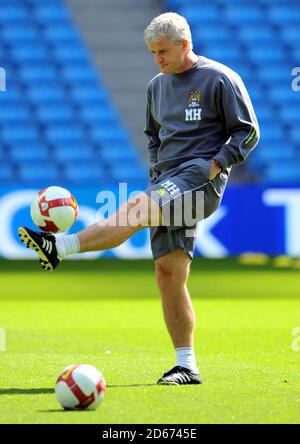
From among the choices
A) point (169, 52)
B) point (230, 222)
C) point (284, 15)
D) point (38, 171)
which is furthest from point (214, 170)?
point (284, 15)

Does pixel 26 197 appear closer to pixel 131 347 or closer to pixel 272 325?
pixel 272 325

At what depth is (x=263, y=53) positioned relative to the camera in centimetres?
2252

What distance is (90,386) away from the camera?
5695mm

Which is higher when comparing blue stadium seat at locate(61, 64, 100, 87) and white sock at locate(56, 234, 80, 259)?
blue stadium seat at locate(61, 64, 100, 87)

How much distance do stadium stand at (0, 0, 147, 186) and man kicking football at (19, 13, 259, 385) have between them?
1138 centimetres

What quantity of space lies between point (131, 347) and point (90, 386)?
276 centimetres

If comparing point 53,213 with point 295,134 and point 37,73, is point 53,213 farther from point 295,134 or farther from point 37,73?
point 295,134

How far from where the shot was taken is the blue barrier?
16.8 m

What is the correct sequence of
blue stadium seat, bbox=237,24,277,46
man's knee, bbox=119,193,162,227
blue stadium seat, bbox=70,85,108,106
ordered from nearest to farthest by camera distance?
man's knee, bbox=119,193,162,227, blue stadium seat, bbox=70,85,108,106, blue stadium seat, bbox=237,24,277,46

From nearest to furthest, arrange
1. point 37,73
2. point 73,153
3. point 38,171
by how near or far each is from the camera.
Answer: point 38,171
point 73,153
point 37,73

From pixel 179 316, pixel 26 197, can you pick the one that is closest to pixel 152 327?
pixel 179 316

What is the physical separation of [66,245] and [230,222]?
11539mm

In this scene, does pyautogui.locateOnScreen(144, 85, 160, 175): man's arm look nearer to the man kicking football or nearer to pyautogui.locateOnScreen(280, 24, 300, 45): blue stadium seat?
the man kicking football

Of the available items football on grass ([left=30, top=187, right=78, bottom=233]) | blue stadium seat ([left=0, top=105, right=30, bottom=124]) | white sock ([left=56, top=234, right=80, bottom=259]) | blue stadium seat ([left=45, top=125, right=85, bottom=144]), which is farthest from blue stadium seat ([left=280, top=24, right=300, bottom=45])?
white sock ([left=56, top=234, right=80, bottom=259])
